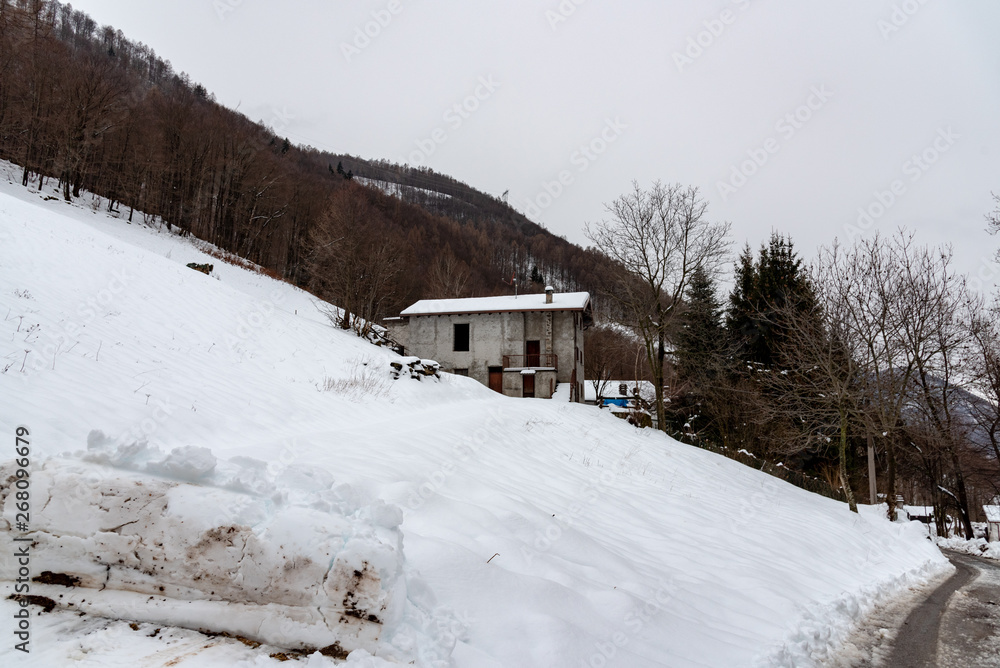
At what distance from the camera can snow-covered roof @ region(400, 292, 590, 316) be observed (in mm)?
27219

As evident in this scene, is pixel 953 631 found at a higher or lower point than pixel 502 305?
lower

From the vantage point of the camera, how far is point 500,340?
28.1m

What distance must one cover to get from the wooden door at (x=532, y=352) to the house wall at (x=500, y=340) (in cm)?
22

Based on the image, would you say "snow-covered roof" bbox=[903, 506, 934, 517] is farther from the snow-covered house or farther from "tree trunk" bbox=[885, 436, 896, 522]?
the snow-covered house

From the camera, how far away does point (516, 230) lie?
89.3m

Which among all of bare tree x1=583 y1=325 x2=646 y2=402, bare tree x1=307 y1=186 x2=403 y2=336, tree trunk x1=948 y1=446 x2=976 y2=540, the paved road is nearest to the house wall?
bare tree x1=307 y1=186 x2=403 y2=336

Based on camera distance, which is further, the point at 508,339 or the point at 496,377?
the point at 496,377

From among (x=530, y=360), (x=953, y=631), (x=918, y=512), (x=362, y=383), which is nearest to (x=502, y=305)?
(x=530, y=360)

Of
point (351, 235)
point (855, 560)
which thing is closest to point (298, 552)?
point (855, 560)

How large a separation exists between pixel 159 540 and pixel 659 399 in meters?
18.6

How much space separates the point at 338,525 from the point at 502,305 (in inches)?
1014

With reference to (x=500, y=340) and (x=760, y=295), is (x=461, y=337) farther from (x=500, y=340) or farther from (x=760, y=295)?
(x=760, y=295)

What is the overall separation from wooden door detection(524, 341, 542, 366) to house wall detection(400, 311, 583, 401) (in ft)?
0.72

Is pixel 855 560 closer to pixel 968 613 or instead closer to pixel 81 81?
pixel 968 613
